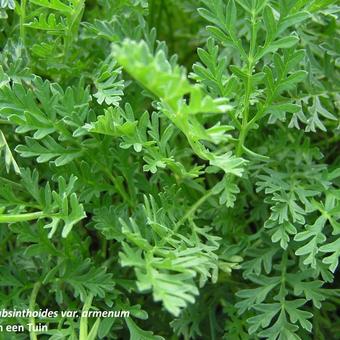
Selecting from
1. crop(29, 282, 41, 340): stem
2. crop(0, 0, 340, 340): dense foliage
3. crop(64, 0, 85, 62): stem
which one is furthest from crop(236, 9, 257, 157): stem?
crop(29, 282, 41, 340): stem

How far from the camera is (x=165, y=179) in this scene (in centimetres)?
100

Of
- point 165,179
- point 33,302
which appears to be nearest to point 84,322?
point 33,302

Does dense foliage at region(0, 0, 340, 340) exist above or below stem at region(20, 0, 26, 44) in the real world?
below

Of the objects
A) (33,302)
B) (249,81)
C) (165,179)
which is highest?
(249,81)

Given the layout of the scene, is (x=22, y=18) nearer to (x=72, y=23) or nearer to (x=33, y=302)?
(x=72, y=23)

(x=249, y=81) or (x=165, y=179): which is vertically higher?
(x=249, y=81)

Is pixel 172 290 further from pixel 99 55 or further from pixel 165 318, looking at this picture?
pixel 99 55

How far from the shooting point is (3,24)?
42.4 inches

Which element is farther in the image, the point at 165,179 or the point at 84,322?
the point at 165,179

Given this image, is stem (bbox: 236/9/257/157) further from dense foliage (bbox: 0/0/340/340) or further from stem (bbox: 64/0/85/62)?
stem (bbox: 64/0/85/62)

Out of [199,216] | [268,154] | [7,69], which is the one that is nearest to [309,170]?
[268,154]

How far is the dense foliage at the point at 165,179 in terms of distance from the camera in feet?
2.93

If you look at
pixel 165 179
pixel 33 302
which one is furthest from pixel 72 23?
pixel 33 302

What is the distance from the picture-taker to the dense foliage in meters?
0.89
